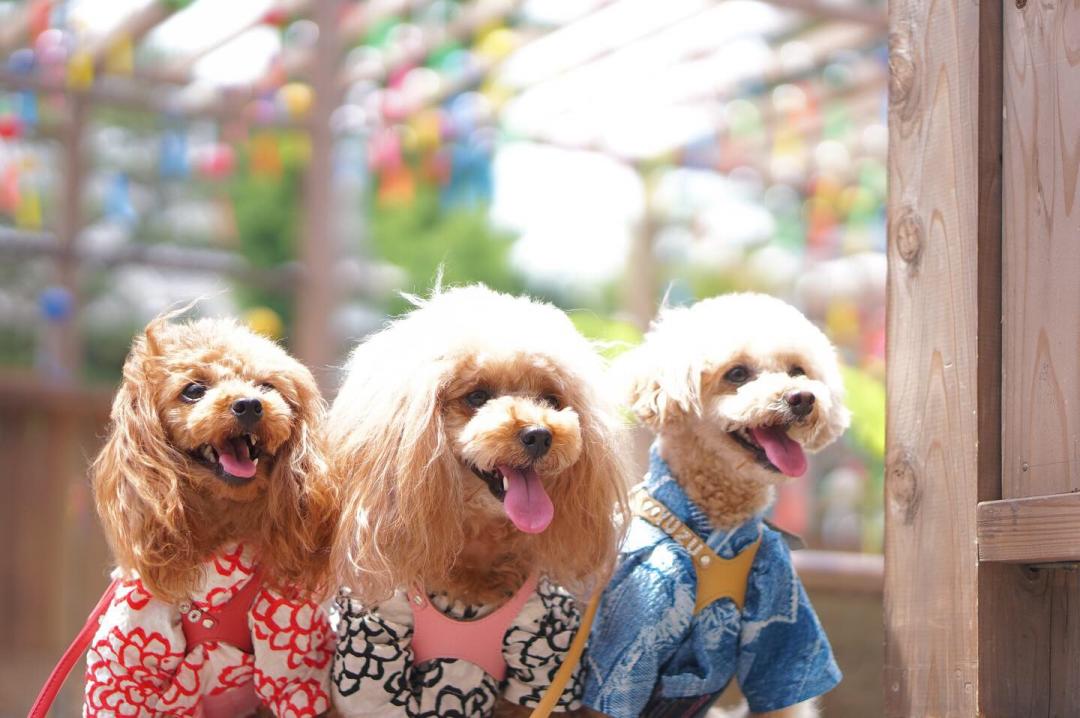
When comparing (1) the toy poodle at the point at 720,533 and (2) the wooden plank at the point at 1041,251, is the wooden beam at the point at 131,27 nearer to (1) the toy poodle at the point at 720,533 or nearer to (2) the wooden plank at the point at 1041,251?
(1) the toy poodle at the point at 720,533

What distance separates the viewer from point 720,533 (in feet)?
8.11

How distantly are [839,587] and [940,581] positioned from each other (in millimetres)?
2163

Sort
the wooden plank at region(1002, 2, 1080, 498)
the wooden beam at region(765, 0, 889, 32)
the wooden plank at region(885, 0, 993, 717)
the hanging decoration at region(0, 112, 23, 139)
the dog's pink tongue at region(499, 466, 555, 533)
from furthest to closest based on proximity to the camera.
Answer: the hanging decoration at region(0, 112, 23, 139) → the wooden beam at region(765, 0, 889, 32) → the dog's pink tongue at region(499, 466, 555, 533) → the wooden plank at region(885, 0, 993, 717) → the wooden plank at region(1002, 2, 1080, 498)

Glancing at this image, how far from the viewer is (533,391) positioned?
2.34 m

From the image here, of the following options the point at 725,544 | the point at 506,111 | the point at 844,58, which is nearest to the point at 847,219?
the point at 844,58

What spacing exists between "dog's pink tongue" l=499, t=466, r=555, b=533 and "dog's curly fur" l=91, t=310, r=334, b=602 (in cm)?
35

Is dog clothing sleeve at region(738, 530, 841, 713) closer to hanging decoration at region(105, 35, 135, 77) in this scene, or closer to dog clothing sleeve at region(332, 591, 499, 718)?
dog clothing sleeve at region(332, 591, 499, 718)

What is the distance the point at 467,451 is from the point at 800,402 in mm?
646

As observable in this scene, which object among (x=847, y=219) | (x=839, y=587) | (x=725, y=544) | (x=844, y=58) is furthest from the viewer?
(x=847, y=219)

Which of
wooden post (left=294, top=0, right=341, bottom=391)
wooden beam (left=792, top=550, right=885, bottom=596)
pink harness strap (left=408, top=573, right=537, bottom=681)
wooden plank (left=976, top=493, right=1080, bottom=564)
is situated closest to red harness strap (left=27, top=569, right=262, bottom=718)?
pink harness strap (left=408, top=573, right=537, bottom=681)

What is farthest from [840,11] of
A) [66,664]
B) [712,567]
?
[66,664]

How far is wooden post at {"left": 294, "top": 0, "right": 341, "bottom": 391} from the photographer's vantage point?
6156 mm

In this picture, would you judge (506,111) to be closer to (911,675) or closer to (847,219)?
(847,219)

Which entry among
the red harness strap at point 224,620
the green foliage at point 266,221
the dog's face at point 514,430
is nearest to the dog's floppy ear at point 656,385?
the dog's face at point 514,430
